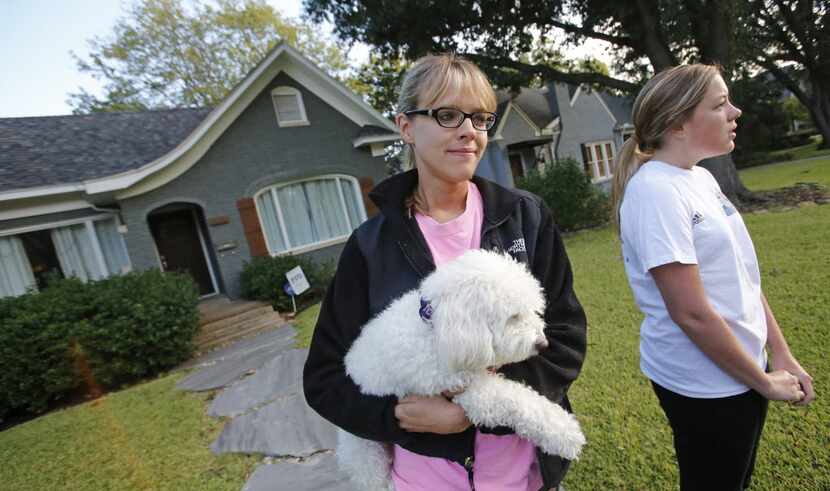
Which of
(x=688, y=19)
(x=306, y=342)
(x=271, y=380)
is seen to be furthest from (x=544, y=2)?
(x=271, y=380)

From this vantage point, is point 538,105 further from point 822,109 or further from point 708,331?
point 708,331

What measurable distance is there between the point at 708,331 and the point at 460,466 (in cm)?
110

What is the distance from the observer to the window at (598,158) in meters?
24.8

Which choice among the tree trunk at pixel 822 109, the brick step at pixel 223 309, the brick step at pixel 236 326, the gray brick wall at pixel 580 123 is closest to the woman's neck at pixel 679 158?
the brick step at pixel 236 326

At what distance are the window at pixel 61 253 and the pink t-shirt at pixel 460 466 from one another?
→ 35.8 ft

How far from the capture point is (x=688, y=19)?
33.1ft

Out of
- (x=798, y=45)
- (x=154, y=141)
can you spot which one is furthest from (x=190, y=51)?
(x=798, y=45)

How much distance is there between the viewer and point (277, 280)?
1007 centimetres

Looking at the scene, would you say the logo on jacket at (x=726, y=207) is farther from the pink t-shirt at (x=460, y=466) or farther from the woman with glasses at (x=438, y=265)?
the pink t-shirt at (x=460, y=466)

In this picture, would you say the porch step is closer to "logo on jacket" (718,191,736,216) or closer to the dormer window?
the dormer window

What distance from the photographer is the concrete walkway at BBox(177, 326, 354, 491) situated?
3465mm

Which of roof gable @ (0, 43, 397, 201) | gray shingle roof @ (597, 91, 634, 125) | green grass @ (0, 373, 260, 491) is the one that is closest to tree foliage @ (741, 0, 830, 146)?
gray shingle roof @ (597, 91, 634, 125)

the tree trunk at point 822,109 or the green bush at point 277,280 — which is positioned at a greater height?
the tree trunk at point 822,109

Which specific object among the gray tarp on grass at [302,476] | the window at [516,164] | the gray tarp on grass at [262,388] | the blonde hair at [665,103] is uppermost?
the window at [516,164]
